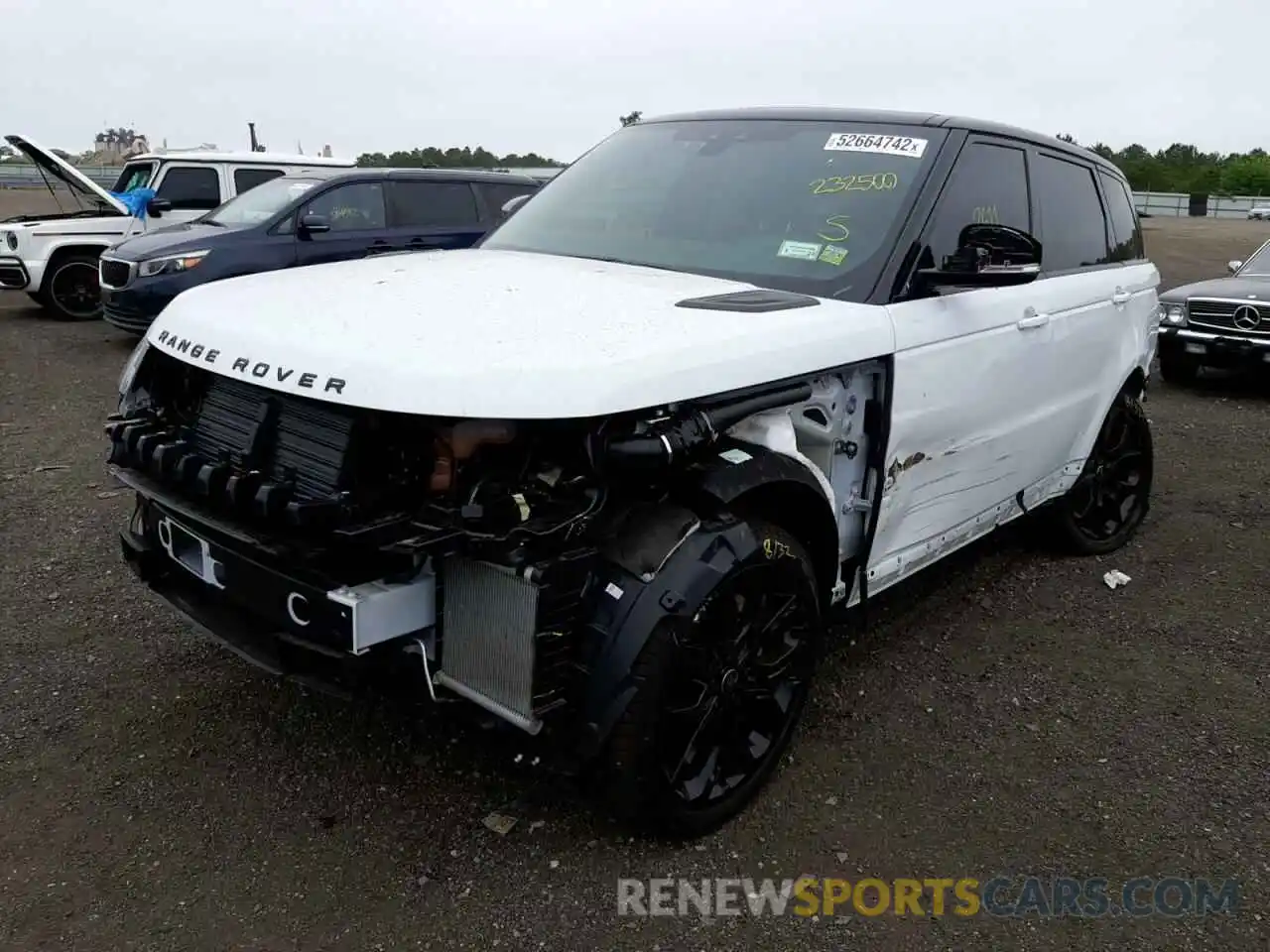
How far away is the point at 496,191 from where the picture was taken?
1012cm

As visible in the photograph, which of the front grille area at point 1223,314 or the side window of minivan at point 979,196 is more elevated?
the side window of minivan at point 979,196

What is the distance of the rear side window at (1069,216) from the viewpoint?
4.12 m

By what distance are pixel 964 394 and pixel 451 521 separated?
76.2 inches

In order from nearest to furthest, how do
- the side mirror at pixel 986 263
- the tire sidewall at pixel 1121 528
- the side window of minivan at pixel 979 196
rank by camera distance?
1. the side mirror at pixel 986 263
2. the side window of minivan at pixel 979 196
3. the tire sidewall at pixel 1121 528

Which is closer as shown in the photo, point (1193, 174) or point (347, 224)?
point (347, 224)

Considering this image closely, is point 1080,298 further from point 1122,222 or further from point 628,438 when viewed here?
point 628,438

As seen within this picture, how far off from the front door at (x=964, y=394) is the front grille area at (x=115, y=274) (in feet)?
24.8

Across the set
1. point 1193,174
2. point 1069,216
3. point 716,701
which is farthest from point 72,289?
point 1193,174

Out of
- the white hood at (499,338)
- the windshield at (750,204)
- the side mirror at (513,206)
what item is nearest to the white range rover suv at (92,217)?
the side mirror at (513,206)

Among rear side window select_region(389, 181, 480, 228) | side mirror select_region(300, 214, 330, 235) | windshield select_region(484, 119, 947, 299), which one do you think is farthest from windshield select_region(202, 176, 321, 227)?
windshield select_region(484, 119, 947, 299)

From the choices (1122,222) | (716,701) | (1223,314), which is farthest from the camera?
(1223,314)

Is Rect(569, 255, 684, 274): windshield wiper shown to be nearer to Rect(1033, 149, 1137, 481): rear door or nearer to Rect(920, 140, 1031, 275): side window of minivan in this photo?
Rect(920, 140, 1031, 275): side window of minivan

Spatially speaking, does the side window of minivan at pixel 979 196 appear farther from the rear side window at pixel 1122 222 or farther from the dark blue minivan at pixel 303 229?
the dark blue minivan at pixel 303 229

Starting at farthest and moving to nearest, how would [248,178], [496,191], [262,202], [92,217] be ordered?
[248,178]
[92,217]
[496,191]
[262,202]
